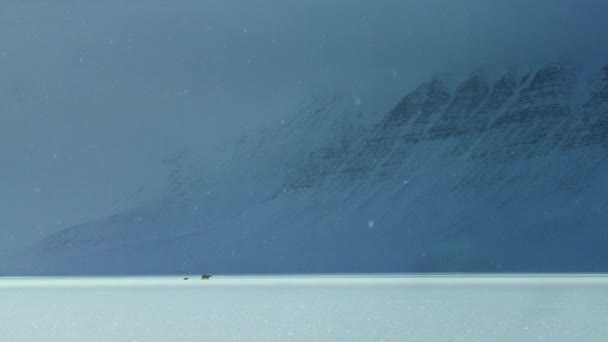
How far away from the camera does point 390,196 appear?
634 centimetres

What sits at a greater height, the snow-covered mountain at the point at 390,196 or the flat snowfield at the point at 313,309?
the snow-covered mountain at the point at 390,196

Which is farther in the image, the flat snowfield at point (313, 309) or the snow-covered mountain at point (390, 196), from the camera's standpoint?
the snow-covered mountain at point (390, 196)

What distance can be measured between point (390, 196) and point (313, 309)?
9.82 feet

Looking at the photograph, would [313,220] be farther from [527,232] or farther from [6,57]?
[6,57]

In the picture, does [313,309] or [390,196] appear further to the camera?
[390,196]

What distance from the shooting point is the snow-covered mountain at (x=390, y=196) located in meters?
6.18

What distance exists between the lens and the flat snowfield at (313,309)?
2539 mm

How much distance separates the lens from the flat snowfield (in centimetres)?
254

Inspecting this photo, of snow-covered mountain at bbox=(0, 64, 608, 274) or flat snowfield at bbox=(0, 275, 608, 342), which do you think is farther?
snow-covered mountain at bbox=(0, 64, 608, 274)

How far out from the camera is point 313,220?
6273 mm

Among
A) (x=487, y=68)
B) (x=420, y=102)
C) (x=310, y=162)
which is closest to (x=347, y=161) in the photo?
(x=310, y=162)

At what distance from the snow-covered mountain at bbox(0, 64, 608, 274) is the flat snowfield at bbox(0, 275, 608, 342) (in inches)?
13.7

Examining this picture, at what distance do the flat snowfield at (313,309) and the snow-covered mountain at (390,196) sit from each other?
0.35m

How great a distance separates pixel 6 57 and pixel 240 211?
2519 mm
